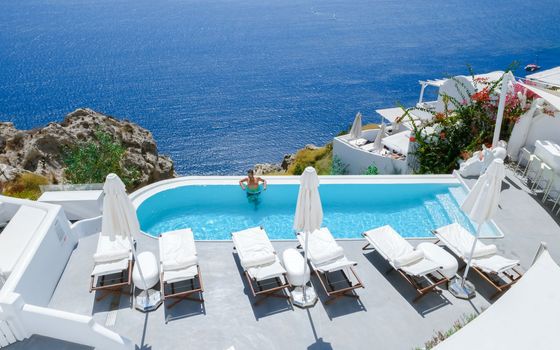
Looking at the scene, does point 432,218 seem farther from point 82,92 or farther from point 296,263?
point 82,92

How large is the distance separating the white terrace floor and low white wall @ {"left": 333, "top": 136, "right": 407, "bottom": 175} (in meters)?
8.37

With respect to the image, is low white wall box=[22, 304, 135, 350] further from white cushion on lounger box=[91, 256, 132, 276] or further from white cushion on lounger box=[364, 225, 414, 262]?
white cushion on lounger box=[364, 225, 414, 262]

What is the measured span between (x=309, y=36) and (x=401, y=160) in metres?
70.3

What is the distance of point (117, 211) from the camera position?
695 cm

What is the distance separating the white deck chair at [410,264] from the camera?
779cm

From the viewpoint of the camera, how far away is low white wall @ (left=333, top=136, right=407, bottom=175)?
17.0m

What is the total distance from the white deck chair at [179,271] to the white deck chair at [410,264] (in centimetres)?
388

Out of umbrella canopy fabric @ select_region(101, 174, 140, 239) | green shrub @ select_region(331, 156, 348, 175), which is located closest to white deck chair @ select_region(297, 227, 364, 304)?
umbrella canopy fabric @ select_region(101, 174, 140, 239)

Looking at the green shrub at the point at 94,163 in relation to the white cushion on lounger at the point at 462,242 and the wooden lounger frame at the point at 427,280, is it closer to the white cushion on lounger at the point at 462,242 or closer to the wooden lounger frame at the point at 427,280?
the wooden lounger frame at the point at 427,280

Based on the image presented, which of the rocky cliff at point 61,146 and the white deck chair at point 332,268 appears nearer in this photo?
the white deck chair at point 332,268

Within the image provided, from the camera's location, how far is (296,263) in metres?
8.01

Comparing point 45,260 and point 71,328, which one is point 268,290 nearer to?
point 71,328

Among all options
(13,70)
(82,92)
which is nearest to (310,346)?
(82,92)

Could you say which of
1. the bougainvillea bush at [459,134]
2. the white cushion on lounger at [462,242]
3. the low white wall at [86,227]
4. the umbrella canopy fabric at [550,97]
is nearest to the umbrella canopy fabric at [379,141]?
the bougainvillea bush at [459,134]
